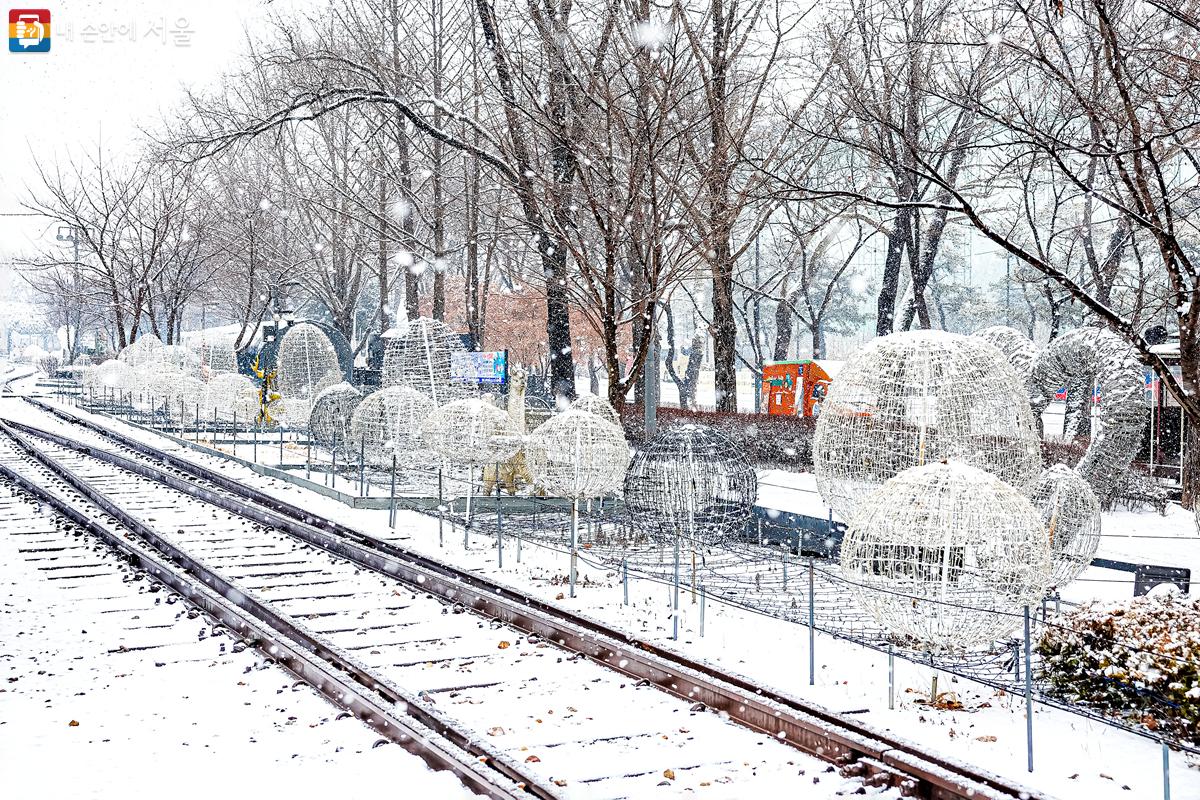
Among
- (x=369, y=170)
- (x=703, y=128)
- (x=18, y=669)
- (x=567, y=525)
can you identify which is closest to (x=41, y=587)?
(x=18, y=669)

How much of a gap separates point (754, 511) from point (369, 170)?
1988cm

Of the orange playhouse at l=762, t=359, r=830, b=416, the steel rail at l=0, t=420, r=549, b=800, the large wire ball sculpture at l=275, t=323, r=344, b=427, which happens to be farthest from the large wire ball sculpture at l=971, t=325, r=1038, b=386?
the large wire ball sculpture at l=275, t=323, r=344, b=427

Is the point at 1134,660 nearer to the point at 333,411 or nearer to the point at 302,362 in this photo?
the point at 333,411

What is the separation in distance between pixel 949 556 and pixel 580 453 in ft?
18.5

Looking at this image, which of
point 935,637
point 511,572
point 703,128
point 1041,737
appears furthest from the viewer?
point 703,128

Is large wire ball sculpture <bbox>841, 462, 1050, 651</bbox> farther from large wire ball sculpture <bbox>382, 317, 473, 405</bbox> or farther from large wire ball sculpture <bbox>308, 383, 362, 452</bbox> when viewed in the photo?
large wire ball sculpture <bbox>308, 383, 362, 452</bbox>

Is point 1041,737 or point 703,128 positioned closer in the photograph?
point 1041,737

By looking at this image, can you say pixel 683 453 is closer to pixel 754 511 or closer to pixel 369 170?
pixel 754 511

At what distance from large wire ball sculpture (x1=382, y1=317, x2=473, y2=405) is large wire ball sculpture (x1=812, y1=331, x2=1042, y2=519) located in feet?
31.7

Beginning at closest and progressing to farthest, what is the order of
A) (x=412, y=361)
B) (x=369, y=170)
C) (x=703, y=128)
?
1. (x=703, y=128)
2. (x=412, y=361)
3. (x=369, y=170)

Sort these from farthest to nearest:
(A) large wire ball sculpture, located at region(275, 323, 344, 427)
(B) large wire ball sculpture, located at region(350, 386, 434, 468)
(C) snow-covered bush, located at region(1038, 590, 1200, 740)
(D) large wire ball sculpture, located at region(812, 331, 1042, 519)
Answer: (A) large wire ball sculpture, located at region(275, 323, 344, 427) < (B) large wire ball sculpture, located at region(350, 386, 434, 468) < (D) large wire ball sculpture, located at region(812, 331, 1042, 519) < (C) snow-covered bush, located at region(1038, 590, 1200, 740)

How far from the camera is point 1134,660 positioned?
6863mm

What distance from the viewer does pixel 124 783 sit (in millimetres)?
5988

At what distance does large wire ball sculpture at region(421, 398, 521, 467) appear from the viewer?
14.0 metres
